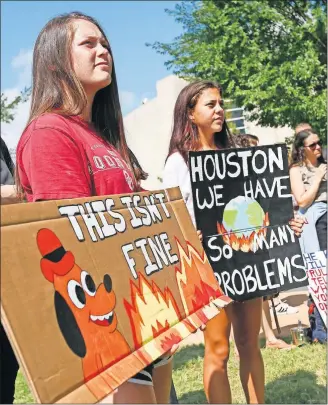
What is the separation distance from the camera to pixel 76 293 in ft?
4.45

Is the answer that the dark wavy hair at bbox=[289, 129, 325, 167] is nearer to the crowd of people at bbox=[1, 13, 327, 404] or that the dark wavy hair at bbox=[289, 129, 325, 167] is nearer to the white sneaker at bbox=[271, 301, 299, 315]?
the white sneaker at bbox=[271, 301, 299, 315]

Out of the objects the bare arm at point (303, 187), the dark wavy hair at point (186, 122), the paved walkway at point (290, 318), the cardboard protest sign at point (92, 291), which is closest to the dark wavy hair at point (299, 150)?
the bare arm at point (303, 187)

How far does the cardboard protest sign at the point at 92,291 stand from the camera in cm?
121

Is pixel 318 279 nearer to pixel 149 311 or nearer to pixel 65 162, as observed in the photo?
pixel 149 311

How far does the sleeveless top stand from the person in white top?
2.02 m

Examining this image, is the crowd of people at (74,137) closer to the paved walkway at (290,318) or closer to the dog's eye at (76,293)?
→ the dog's eye at (76,293)

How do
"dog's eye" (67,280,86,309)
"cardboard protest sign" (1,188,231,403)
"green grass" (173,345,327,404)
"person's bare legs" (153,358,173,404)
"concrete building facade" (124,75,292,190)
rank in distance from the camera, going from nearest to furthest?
"cardboard protest sign" (1,188,231,403) → "dog's eye" (67,280,86,309) → "person's bare legs" (153,358,173,404) → "green grass" (173,345,327,404) → "concrete building facade" (124,75,292,190)

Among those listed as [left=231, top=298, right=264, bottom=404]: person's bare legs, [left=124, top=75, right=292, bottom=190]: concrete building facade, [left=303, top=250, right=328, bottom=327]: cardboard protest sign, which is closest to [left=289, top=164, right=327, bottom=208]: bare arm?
[left=303, top=250, right=328, bottom=327]: cardboard protest sign

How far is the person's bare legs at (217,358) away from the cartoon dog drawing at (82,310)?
4.51ft

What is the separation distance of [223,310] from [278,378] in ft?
4.56

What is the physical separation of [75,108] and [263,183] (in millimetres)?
1412

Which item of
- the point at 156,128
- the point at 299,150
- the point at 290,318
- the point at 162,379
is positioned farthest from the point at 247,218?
Result: the point at 156,128

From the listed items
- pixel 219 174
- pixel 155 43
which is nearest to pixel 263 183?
pixel 219 174

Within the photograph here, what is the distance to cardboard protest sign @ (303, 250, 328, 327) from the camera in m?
4.54
